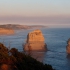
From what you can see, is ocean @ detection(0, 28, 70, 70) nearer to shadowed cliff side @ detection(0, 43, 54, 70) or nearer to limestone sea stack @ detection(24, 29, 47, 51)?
limestone sea stack @ detection(24, 29, 47, 51)

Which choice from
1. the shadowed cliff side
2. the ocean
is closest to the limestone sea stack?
the ocean

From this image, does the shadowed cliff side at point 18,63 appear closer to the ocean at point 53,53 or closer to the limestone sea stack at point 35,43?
the ocean at point 53,53

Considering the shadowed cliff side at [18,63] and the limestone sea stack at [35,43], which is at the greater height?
the shadowed cliff side at [18,63]

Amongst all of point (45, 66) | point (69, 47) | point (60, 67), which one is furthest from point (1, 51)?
point (69, 47)

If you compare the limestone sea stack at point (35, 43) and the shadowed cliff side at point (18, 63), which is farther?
the limestone sea stack at point (35, 43)

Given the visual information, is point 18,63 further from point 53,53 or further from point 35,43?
point 35,43

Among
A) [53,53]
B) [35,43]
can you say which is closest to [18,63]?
[53,53]

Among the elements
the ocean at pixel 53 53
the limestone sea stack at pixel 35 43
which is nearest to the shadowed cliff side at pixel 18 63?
the ocean at pixel 53 53

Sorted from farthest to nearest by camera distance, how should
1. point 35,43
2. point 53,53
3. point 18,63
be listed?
point 35,43
point 53,53
point 18,63

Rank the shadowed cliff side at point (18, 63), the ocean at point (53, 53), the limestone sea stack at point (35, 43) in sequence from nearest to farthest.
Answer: the shadowed cliff side at point (18, 63) < the ocean at point (53, 53) < the limestone sea stack at point (35, 43)
